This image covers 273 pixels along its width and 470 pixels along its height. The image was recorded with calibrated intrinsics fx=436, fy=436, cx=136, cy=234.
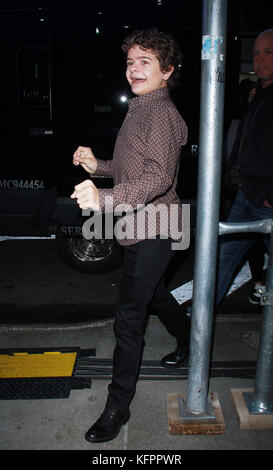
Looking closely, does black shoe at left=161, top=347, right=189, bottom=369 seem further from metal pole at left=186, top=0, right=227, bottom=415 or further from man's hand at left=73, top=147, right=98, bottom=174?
man's hand at left=73, top=147, right=98, bottom=174

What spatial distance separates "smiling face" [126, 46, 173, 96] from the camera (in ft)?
7.26

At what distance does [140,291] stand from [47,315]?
1.93 metres

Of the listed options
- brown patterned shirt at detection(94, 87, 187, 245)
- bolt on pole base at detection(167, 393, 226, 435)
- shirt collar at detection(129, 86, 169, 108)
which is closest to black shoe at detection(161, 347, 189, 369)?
bolt on pole base at detection(167, 393, 226, 435)

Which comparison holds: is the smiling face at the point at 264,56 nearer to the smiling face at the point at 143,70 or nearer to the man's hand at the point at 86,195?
the smiling face at the point at 143,70

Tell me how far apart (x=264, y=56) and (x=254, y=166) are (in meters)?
0.71

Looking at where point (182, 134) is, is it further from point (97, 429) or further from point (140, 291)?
point (97, 429)

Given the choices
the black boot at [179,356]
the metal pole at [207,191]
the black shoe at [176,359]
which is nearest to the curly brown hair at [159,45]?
the metal pole at [207,191]

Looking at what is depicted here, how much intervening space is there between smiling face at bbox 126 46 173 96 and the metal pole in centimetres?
29

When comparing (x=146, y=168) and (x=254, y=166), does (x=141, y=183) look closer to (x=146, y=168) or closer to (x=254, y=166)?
(x=146, y=168)

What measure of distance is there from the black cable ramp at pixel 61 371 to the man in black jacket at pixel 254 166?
152mm

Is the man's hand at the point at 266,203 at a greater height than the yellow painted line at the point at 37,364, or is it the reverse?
the man's hand at the point at 266,203

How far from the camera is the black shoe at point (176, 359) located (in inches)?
117

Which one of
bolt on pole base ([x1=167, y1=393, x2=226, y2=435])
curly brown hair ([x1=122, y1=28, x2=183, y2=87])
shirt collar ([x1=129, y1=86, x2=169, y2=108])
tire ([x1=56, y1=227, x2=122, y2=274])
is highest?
curly brown hair ([x1=122, y1=28, x2=183, y2=87])
